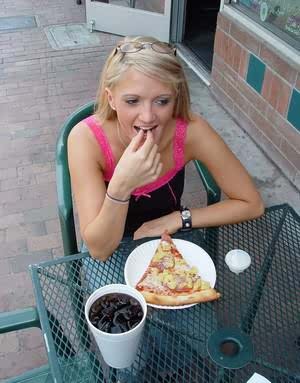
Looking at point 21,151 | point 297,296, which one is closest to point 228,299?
point 297,296

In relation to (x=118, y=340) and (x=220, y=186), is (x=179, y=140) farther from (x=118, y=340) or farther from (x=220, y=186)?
(x=118, y=340)

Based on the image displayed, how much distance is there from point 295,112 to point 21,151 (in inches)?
84.6

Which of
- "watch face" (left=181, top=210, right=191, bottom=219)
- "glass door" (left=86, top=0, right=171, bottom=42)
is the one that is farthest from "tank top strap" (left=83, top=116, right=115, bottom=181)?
"glass door" (left=86, top=0, right=171, bottom=42)

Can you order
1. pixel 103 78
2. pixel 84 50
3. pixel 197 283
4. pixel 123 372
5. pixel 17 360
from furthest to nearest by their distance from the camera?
pixel 84 50 → pixel 17 360 → pixel 103 78 → pixel 197 283 → pixel 123 372

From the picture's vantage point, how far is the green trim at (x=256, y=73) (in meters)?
3.53

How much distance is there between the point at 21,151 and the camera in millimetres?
3738

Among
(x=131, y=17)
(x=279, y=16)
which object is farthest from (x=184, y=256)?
(x=131, y=17)

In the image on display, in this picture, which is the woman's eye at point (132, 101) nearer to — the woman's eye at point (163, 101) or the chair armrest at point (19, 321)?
the woman's eye at point (163, 101)

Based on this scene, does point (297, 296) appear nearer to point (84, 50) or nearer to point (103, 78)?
point (103, 78)

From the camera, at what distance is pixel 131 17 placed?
217 inches

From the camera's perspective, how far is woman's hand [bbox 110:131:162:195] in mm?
1437

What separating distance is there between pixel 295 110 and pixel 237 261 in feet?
6.62

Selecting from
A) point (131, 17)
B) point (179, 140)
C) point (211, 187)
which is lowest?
point (131, 17)

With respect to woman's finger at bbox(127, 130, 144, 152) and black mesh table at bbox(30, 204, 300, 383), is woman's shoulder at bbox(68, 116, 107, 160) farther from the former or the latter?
black mesh table at bbox(30, 204, 300, 383)
